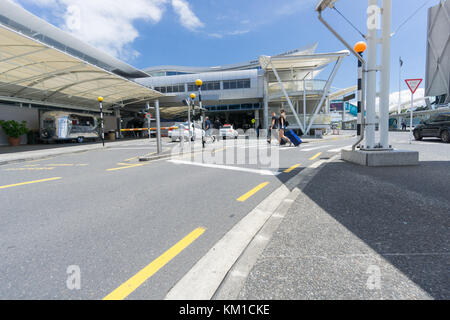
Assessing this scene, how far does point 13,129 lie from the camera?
17.0m

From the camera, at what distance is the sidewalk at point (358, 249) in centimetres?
153

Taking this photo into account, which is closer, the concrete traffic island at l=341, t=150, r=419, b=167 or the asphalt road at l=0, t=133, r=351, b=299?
the asphalt road at l=0, t=133, r=351, b=299

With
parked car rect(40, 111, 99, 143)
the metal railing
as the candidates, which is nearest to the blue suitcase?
the metal railing

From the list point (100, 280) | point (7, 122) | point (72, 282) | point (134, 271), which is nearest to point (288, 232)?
point (134, 271)

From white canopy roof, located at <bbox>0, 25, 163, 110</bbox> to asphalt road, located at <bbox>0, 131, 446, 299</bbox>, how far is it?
11083 millimetres

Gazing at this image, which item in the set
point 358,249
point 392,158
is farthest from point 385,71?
point 358,249

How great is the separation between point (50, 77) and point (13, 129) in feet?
15.9

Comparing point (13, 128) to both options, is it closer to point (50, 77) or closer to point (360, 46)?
point (50, 77)

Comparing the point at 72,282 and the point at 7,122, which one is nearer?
the point at 72,282

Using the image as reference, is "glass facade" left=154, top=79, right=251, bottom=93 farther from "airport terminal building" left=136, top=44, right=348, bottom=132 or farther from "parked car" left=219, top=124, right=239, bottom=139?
"parked car" left=219, top=124, right=239, bottom=139

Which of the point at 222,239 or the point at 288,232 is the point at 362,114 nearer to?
the point at 288,232

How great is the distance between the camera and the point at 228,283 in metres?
1.64

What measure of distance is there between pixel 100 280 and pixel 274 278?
51.4 inches

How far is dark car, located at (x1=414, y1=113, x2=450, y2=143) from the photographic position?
39.0ft
